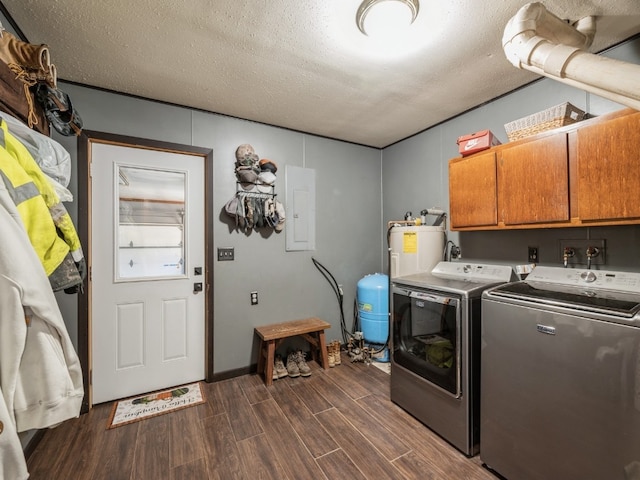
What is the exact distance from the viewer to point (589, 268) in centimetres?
178

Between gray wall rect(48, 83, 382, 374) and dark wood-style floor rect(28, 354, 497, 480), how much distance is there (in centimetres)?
64

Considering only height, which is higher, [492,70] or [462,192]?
[492,70]

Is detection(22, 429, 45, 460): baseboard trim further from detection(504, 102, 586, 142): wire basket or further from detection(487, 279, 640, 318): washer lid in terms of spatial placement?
detection(504, 102, 586, 142): wire basket

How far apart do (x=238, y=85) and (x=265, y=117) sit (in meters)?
0.56

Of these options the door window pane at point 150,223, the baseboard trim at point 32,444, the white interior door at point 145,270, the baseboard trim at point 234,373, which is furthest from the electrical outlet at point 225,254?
the baseboard trim at point 32,444

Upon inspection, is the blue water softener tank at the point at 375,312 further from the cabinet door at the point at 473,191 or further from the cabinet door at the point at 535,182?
the cabinet door at the point at 535,182

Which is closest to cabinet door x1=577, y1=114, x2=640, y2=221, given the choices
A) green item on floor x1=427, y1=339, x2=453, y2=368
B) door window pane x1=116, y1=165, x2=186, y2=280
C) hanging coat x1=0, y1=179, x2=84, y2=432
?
green item on floor x1=427, y1=339, x2=453, y2=368

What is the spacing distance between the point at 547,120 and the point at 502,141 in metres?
0.60

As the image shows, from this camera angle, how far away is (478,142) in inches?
82.9

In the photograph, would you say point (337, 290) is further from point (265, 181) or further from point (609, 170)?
point (609, 170)

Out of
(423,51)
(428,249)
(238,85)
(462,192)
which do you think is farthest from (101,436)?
(423,51)

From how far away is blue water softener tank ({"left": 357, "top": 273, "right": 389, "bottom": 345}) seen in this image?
297 cm

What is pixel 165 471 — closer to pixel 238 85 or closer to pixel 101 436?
pixel 101 436

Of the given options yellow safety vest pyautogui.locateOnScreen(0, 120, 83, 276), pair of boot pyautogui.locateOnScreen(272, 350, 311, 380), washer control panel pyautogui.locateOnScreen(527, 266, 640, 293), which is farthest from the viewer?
pair of boot pyautogui.locateOnScreen(272, 350, 311, 380)
